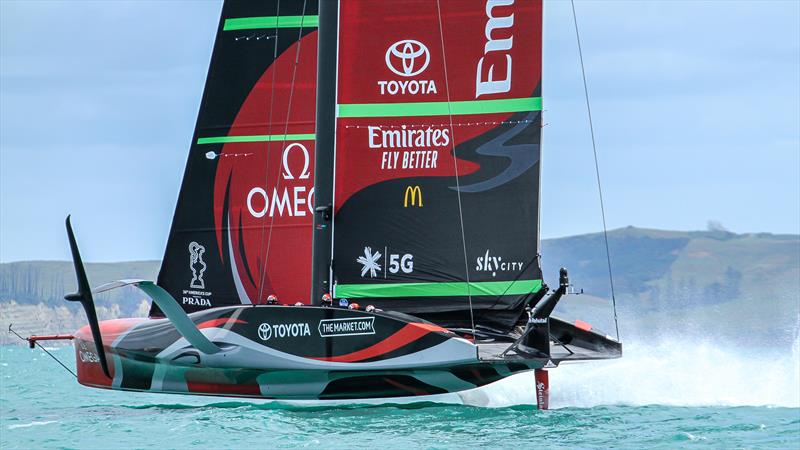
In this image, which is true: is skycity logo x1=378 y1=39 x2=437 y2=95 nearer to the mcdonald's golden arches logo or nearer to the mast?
the mast

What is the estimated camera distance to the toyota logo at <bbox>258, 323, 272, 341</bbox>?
1661 cm

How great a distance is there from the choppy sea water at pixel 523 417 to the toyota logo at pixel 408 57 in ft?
14.0

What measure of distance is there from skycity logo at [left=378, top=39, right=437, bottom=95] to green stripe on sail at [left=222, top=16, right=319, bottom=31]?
3823 millimetres

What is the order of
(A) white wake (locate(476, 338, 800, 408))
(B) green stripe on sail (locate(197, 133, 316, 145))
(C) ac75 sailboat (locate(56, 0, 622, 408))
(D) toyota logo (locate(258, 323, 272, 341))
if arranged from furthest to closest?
(B) green stripe on sail (locate(197, 133, 316, 145))
(A) white wake (locate(476, 338, 800, 408))
(C) ac75 sailboat (locate(56, 0, 622, 408))
(D) toyota logo (locate(258, 323, 272, 341))

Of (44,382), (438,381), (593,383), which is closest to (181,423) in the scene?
(438,381)

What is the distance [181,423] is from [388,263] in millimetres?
3213

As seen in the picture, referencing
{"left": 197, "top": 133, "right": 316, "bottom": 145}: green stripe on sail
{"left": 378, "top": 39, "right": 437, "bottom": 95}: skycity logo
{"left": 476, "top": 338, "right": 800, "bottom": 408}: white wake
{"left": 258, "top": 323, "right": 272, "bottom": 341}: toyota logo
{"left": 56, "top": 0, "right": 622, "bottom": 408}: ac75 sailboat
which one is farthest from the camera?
{"left": 197, "top": 133, "right": 316, "bottom": 145}: green stripe on sail

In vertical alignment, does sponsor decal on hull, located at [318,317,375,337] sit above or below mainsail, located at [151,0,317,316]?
below

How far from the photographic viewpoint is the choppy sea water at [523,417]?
14977mm

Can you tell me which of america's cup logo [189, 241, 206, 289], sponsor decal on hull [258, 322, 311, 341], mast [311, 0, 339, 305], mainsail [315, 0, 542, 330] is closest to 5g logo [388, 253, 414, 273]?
mainsail [315, 0, 542, 330]

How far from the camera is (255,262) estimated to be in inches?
811

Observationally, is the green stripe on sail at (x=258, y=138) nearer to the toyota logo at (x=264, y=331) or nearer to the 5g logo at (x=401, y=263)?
the 5g logo at (x=401, y=263)

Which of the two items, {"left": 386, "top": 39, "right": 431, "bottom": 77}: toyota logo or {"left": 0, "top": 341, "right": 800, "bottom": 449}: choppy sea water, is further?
{"left": 386, "top": 39, "right": 431, "bottom": 77}: toyota logo

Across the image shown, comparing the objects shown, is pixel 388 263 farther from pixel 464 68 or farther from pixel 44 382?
pixel 44 382
